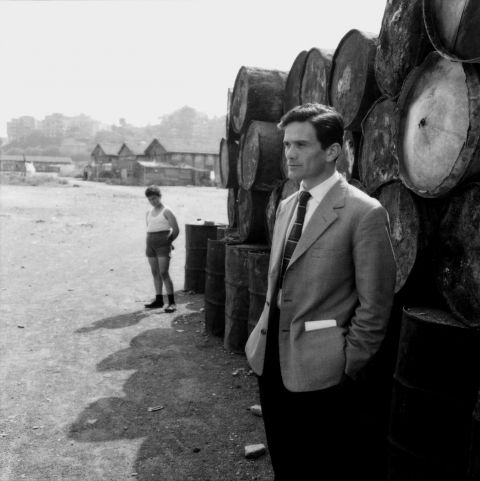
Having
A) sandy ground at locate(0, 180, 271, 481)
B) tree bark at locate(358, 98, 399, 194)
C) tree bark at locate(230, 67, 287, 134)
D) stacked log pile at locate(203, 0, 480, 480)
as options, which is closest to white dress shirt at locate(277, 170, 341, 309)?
stacked log pile at locate(203, 0, 480, 480)

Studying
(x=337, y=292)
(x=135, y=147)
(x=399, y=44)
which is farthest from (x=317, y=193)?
(x=135, y=147)

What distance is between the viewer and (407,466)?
99.9 inches

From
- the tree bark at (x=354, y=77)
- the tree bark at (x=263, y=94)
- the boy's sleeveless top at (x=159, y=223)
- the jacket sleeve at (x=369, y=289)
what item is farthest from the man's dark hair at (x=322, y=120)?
the boy's sleeveless top at (x=159, y=223)

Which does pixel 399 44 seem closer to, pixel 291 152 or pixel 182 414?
pixel 291 152

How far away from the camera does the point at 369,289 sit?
6.39 ft

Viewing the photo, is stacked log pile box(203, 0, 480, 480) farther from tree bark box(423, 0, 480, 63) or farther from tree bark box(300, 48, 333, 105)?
tree bark box(300, 48, 333, 105)

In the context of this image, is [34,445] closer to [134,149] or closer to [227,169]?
[227,169]

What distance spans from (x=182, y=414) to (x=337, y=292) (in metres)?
2.32

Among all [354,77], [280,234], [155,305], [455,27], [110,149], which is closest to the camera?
[280,234]

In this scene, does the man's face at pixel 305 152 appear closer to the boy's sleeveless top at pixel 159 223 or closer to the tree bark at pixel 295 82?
the tree bark at pixel 295 82

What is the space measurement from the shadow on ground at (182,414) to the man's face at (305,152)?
2.04 meters

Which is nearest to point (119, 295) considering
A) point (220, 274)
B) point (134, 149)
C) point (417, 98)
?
point (220, 274)

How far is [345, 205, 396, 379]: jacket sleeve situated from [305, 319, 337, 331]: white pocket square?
0.08m

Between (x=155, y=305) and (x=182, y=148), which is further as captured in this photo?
(x=182, y=148)
